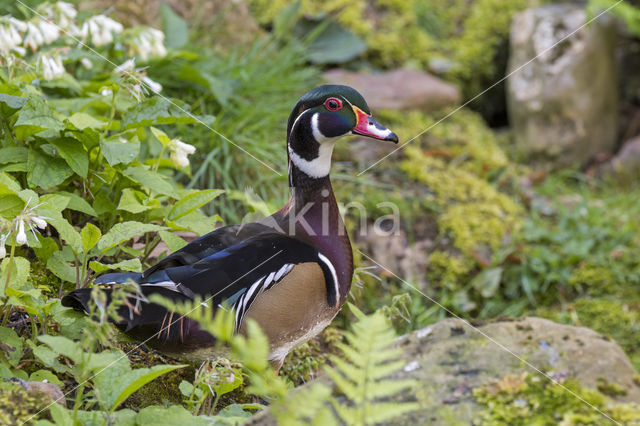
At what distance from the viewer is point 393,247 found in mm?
3705

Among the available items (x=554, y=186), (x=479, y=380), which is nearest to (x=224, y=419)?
(x=479, y=380)

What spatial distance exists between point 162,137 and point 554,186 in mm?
3191

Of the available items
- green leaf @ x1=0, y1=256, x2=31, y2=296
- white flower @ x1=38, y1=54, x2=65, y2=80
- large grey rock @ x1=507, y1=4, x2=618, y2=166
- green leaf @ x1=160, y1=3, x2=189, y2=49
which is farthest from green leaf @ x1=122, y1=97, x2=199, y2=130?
large grey rock @ x1=507, y1=4, x2=618, y2=166

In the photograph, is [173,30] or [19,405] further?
[173,30]

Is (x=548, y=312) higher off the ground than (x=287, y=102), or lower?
lower

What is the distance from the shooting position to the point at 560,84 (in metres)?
4.99

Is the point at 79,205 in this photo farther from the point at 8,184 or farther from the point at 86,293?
the point at 86,293

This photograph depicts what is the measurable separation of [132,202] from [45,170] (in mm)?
292

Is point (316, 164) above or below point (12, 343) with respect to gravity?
above

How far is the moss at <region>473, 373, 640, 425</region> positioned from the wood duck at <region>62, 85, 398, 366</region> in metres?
0.50

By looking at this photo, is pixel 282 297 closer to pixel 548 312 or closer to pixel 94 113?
pixel 94 113

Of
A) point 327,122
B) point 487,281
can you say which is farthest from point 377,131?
point 487,281

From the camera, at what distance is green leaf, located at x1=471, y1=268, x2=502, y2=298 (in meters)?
3.60

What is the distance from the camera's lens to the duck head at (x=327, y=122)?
6.25 ft
